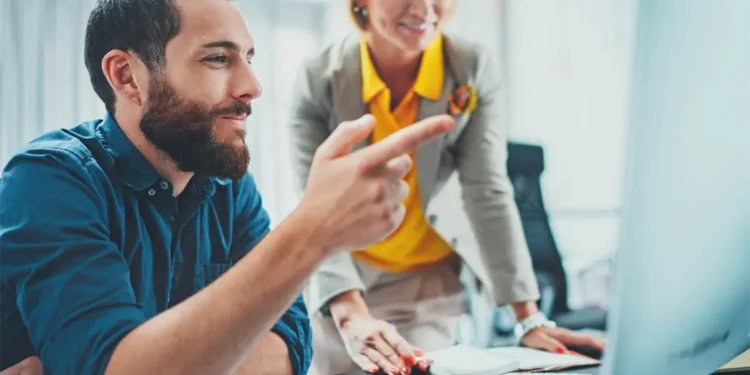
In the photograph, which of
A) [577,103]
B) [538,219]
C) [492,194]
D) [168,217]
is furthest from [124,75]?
[577,103]

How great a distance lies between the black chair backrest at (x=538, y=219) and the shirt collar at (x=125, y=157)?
1.13m

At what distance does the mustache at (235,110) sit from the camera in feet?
2.22

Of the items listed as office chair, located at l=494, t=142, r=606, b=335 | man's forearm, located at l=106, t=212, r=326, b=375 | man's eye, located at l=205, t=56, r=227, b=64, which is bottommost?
office chair, located at l=494, t=142, r=606, b=335

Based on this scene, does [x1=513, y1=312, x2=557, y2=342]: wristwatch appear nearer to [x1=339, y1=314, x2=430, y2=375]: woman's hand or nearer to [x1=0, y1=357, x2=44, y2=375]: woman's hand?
[x1=339, y1=314, x2=430, y2=375]: woman's hand

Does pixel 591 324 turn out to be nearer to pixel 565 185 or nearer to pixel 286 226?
pixel 565 185

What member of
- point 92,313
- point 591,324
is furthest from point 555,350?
point 591,324

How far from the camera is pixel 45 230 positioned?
0.55 m

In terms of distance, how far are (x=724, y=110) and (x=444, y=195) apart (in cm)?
63

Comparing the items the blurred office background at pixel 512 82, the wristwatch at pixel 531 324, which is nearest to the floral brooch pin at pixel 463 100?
the blurred office background at pixel 512 82

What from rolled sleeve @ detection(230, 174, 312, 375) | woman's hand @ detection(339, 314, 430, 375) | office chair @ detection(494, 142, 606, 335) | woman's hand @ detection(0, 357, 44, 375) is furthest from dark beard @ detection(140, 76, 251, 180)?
office chair @ detection(494, 142, 606, 335)

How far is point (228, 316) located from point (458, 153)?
2.03 ft

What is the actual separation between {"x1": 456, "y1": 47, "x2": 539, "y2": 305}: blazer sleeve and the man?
15.4 inches

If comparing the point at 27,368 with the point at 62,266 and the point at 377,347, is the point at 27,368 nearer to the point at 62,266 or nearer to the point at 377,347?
the point at 62,266

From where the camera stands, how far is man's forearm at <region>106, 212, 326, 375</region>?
51cm
